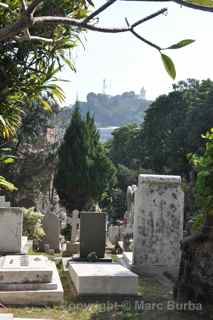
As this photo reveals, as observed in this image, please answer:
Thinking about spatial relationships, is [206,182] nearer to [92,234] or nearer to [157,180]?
[157,180]

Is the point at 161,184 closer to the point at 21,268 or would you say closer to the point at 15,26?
the point at 21,268

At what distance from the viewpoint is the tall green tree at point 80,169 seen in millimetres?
30141

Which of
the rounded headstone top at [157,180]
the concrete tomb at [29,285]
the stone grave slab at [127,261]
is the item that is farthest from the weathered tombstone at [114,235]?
the concrete tomb at [29,285]

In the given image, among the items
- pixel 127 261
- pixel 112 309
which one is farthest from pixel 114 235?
pixel 112 309

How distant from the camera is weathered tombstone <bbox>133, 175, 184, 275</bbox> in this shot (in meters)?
9.05

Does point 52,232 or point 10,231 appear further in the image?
point 52,232

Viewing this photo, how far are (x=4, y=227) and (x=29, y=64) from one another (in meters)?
5.06

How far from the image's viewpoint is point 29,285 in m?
6.41

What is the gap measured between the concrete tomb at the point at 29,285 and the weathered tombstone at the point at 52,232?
6.87 metres

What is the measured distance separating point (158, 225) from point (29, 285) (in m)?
3.35

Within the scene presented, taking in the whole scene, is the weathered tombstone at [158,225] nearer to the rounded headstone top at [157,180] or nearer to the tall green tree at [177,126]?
the rounded headstone top at [157,180]

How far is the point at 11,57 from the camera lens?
5.60 meters

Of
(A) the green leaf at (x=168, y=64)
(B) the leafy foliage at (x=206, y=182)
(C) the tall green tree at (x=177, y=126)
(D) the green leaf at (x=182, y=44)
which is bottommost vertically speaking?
(B) the leafy foliage at (x=206, y=182)

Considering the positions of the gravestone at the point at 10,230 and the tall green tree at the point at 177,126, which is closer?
the gravestone at the point at 10,230
